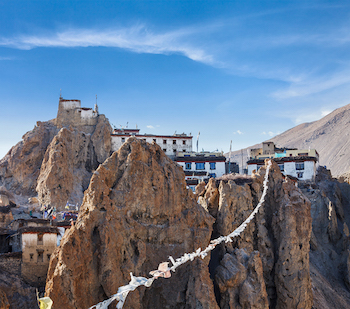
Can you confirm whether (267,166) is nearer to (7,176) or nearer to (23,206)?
(23,206)

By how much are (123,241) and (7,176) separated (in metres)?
44.4

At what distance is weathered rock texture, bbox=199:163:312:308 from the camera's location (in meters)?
32.0

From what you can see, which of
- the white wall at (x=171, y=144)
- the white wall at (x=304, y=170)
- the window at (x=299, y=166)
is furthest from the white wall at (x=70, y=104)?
the window at (x=299, y=166)

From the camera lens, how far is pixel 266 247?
124 ft

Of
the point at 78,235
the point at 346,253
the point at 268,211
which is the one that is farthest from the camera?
the point at 346,253

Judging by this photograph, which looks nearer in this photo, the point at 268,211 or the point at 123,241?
the point at 123,241

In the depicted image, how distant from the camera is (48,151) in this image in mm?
62562

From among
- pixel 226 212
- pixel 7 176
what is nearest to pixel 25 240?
pixel 226 212

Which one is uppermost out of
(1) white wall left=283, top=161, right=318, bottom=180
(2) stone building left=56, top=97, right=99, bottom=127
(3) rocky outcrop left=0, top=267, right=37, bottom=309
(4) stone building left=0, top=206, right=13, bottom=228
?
(2) stone building left=56, top=97, right=99, bottom=127

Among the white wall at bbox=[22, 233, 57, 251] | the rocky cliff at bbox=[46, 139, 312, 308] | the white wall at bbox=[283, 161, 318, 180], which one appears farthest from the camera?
the white wall at bbox=[283, 161, 318, 180]

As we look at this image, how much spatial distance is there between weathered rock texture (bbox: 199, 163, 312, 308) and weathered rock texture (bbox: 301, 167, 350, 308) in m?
→ 7.55

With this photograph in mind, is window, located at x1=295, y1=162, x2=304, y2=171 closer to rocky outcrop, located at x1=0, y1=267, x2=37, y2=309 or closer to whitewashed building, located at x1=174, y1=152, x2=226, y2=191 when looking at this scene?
whitewashed building, located at x1=174, y1=152, x2=226, y2=191

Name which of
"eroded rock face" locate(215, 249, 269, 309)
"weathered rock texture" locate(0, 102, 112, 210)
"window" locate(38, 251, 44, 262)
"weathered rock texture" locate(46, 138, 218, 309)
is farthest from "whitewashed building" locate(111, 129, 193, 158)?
"eroded rock face" locate(215, 249, 269, 309)

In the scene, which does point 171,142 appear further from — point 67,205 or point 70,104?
point 67,205
